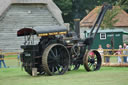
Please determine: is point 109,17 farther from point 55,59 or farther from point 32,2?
point 55,59

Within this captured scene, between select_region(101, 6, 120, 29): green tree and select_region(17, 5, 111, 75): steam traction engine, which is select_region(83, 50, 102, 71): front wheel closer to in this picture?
select_region(17, 5, 111, 75): steam traction engine

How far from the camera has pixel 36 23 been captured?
170 feet

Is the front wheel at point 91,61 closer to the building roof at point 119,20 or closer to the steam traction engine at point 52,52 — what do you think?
the steam traction engine at point 52,52

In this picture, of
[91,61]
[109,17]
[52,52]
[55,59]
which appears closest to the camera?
[52,52]

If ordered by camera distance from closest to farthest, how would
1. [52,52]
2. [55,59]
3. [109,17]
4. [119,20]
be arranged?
[52,52] → [55,59] → [109,17] → [119,20]

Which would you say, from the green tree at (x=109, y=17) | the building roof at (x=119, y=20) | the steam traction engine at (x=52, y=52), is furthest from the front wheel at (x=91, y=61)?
the building roof at (x=119, y=20)

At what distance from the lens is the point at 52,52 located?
19891 millimetres

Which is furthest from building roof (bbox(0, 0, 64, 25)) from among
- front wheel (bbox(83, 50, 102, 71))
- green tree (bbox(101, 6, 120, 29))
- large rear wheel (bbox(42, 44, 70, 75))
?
large rear wheel (bbox(42, 44, 70, 75))

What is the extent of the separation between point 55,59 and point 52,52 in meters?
0.37

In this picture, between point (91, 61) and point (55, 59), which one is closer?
point (55, 59)

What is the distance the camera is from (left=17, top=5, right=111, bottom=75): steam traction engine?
1964 cm

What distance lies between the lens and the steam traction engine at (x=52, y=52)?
1964 centimetres

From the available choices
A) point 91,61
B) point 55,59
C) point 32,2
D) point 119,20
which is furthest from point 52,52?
point 119,20

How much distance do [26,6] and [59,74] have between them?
3214cm
